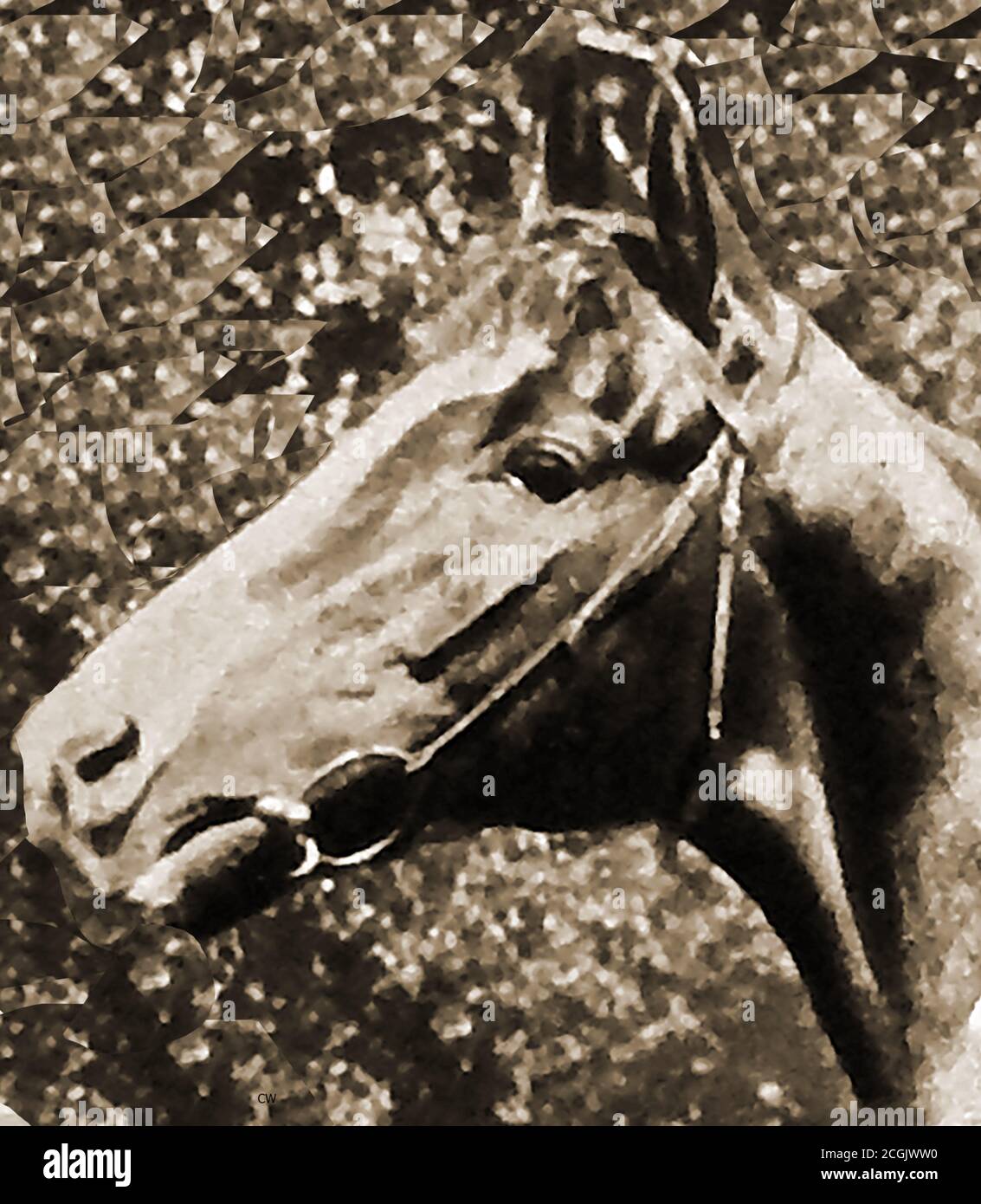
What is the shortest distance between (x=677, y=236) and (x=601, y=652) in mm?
268

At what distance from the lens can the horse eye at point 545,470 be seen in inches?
36.3

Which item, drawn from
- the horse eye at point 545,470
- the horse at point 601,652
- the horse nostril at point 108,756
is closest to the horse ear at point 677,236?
the horse at point 601,652

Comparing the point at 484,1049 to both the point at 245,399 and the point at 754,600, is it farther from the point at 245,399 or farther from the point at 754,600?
the point at 245,399

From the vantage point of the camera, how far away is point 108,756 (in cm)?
92

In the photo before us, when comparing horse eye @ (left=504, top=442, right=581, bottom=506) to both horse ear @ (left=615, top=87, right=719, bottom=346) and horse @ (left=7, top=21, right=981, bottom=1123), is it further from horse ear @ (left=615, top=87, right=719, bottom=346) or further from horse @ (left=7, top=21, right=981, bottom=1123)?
horse ear @ (left=615, top=87, right=719, bottom=346)

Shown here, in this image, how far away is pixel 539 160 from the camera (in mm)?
982

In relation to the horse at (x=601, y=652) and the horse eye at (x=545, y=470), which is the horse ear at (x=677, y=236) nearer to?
the horse at (x=601, y=652)

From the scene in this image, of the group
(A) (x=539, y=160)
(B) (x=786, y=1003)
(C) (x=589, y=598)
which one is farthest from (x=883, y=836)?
(A) (x=539, y=160)

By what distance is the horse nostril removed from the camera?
0.92m

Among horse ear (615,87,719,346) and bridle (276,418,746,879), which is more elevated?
horse ear (615,87,719,346)

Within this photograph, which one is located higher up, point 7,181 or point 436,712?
point 7,181

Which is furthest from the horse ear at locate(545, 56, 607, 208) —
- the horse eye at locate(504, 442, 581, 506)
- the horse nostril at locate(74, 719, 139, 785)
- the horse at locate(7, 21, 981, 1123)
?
the horse nostril at locate(74, 719, 139, 785)

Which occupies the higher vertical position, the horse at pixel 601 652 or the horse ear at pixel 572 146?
the horse ear at pixel 572 146
